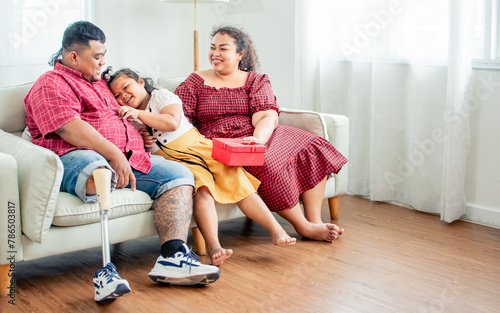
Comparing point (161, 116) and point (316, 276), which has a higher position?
point (161, 116)

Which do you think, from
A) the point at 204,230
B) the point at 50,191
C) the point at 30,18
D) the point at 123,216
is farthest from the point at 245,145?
the point at 30,18

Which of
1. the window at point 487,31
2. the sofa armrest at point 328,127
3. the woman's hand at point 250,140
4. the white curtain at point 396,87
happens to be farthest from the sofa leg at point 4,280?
the window at point 487,31

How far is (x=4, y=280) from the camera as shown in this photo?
196 centimetres

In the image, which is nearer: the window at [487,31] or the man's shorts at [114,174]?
the man's shorts at [114,174]

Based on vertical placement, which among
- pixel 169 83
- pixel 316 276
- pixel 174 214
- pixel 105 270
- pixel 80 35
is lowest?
pixel 316 276

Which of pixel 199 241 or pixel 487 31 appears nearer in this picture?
pixel 199 241

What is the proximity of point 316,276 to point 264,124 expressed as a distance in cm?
78

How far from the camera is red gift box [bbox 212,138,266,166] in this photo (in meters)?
2.28

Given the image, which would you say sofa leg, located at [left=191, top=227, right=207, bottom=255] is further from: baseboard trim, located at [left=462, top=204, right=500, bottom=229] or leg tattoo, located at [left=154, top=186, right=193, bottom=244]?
baseboard trim, located at [left=462, top=204, right=500, bottom=229]

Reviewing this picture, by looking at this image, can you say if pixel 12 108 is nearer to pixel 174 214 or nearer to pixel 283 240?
pixel 174 214

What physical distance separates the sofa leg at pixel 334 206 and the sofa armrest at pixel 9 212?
1.57 meters

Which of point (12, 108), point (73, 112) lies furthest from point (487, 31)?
point (12, 108)

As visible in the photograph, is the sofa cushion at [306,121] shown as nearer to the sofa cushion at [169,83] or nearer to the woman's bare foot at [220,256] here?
the sofa cushion at [169,83]

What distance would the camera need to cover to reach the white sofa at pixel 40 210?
1.91m
